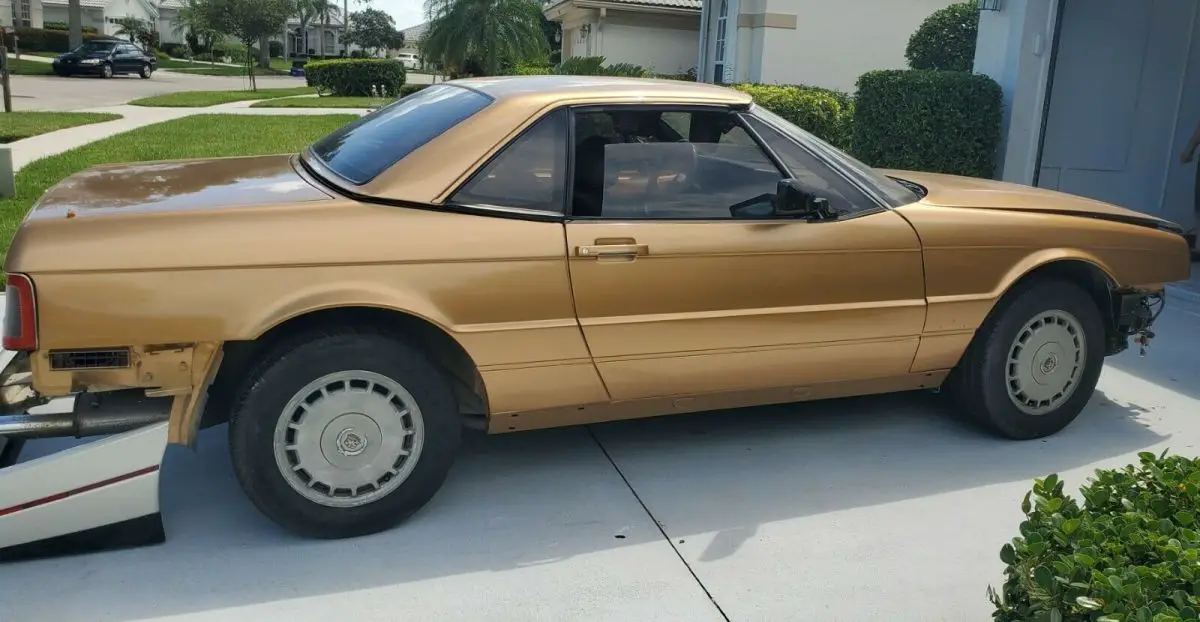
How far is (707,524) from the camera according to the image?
3.70 meters

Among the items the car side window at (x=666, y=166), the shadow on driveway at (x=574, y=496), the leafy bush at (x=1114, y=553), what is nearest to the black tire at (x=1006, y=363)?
the shadow on driveway at (x=574, y=496)

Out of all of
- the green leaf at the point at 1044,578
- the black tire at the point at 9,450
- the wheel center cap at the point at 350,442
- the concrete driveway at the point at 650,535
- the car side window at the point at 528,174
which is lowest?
the concrete driveway at the point at 650,535

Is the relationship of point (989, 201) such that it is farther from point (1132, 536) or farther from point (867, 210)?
point (1132, 536)

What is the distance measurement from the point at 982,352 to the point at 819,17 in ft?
45.4

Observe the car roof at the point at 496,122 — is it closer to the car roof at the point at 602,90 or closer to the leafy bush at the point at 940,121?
the car roof at the point at 602,90

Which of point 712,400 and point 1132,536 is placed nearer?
point 1132,536

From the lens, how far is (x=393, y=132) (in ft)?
12.8

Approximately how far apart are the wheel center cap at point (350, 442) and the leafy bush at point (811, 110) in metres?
9.47

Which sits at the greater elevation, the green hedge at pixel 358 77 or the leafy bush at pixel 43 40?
the leafy bush at pixel 43 40

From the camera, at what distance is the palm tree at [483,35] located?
23.8m

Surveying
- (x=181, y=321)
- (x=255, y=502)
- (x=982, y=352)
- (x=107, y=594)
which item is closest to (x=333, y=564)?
(x=255, y=502)

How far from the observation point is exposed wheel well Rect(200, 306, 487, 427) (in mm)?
3355

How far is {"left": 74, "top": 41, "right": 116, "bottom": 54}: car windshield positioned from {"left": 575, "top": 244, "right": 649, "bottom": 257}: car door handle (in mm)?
39648

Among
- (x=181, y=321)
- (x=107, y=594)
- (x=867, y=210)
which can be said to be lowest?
(x=107, y=594)
